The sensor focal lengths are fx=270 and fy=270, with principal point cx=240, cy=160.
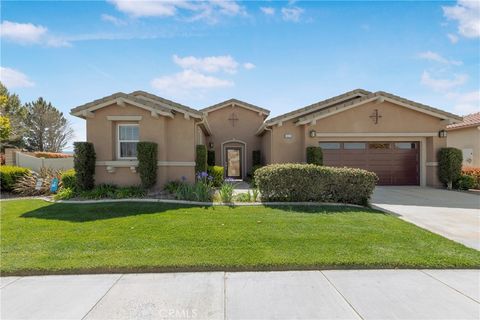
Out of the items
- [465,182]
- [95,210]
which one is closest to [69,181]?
[95,210]

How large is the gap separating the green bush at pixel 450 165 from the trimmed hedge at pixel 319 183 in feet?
25.4

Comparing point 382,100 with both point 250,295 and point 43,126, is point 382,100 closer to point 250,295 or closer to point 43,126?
point 250,295

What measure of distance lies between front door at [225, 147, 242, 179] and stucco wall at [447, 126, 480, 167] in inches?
566

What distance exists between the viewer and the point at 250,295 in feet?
11.9

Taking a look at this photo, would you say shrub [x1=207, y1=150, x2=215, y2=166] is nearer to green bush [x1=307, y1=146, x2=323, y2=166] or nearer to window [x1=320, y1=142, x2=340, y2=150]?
green bush [x1=307, y1=146, x2=323, y2=166]

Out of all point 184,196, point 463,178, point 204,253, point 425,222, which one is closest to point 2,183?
point 184,196

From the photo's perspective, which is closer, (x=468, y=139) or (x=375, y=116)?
(x=375, y=116)

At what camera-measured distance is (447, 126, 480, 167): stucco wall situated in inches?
633

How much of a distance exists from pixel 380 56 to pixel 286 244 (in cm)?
969

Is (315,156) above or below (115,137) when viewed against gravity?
below

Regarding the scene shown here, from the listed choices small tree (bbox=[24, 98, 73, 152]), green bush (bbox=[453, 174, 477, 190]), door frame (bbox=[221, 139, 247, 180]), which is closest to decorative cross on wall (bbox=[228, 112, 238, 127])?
door frame (bbox=[221, 139, 247, 180])

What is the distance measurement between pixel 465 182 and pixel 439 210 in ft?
22.1

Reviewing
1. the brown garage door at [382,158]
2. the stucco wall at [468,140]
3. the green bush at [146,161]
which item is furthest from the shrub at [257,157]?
the stucco wall at [468,140]

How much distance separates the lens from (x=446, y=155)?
13.7 m
